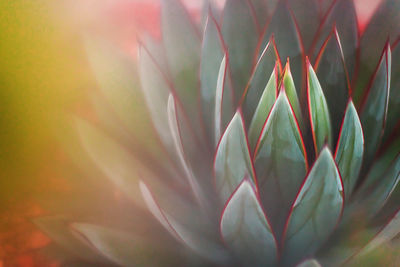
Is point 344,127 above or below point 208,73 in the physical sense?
below

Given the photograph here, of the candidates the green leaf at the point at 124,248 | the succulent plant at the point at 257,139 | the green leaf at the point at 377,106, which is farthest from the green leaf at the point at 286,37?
the green leaf at the point at 124,248

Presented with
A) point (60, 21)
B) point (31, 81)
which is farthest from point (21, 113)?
point (60, 21)

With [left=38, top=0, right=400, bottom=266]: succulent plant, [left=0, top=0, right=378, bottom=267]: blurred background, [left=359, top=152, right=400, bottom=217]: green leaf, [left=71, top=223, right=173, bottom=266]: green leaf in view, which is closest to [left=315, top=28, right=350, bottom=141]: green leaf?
[left=38, top=0, right=400, bottom=266]: succulent plant

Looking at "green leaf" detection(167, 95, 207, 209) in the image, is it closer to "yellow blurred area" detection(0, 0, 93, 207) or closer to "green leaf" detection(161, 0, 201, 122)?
"green leaf" detection(161, 0, 201, 122)

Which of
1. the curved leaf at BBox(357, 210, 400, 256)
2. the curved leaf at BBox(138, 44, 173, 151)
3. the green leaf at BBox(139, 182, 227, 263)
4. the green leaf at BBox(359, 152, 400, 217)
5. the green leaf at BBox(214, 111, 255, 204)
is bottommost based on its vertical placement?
the curved leaf at BBox(357, 210, 400, 256)

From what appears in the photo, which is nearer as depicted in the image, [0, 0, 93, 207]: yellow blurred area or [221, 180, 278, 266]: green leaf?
[221, 180, 278, 266]: green leaf

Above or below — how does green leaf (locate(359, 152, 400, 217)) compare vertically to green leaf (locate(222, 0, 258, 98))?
below

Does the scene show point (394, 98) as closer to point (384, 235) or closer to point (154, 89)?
point (384, 235)

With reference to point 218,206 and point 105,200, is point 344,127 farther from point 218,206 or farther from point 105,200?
point 105,200
